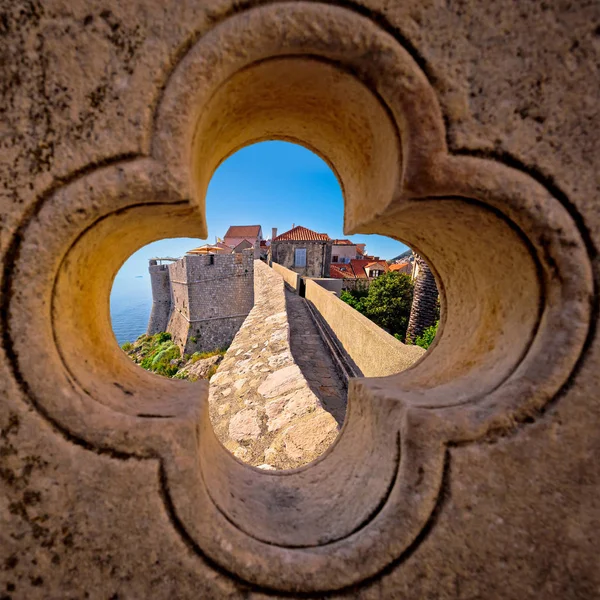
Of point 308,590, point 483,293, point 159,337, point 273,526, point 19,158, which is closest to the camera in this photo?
point 19,158

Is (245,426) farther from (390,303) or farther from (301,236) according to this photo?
(301,236)

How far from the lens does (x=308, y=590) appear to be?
846 mm

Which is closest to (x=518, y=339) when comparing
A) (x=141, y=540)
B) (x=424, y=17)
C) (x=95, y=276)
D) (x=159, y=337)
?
(x=424, y=17)

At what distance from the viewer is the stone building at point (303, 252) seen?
27219 millimetres

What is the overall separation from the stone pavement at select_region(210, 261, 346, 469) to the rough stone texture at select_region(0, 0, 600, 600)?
1081mm

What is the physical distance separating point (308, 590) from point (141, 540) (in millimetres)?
508

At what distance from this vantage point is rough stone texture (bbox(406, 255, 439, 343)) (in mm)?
6770

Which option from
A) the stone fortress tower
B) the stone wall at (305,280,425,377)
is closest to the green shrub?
the stone wall at (305,280,425,377)

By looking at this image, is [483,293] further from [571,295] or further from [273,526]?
[273,526]

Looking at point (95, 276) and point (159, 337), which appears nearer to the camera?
point (95, 276)

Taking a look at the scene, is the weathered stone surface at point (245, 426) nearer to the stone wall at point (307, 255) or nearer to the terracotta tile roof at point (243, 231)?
the stone wall at point (307, 255)

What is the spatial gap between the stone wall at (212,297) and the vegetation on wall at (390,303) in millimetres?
7615

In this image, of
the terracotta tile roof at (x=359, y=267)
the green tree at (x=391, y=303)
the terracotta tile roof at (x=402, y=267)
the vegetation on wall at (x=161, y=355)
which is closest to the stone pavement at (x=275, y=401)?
the vegetation on wall at (x=161, y=355)

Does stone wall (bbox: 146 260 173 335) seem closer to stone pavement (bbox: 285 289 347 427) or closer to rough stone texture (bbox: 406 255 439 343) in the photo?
stone pavement (bbox: 285 289 347 427)
